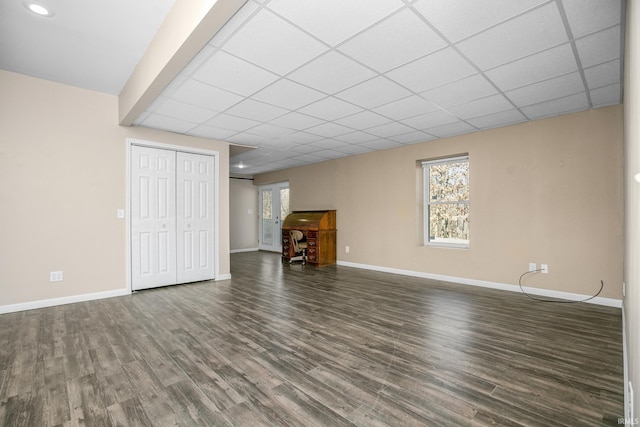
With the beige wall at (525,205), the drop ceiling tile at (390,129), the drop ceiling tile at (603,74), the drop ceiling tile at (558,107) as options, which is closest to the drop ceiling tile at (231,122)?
the drop ceiling tile at (390,129)

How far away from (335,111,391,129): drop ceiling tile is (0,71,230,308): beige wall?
10.1 ft

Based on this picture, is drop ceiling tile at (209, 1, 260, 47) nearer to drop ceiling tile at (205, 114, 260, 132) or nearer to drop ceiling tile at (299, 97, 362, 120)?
drop ceiling tile at (299, 97, 362, 120)

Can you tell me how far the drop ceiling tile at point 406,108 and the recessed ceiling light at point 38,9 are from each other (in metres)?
Answer: 3.20

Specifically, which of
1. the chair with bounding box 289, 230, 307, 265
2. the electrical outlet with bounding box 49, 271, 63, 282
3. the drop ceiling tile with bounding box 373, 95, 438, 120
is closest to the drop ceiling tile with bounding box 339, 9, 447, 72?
the drop ceiling tile with bounding box 373, 95, 438, 120

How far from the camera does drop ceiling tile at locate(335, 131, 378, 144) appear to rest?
4.80 m

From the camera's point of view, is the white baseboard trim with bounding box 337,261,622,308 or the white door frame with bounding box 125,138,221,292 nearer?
the white baseboard trim with bounding box 337,261,622,308

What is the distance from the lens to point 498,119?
4.06m

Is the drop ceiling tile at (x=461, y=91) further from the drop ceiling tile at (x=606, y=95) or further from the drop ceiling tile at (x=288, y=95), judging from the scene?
the drop ceiling tile at (x=288, y=95)

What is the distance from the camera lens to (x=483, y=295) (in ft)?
13.3

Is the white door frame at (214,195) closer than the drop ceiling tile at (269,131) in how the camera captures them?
Yes

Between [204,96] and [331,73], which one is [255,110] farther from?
[331,73]

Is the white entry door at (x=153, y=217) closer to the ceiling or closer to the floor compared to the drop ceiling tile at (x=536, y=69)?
closer to the floor

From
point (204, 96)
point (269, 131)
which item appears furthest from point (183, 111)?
point (269, 131)

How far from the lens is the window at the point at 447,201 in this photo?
5.00 metres
